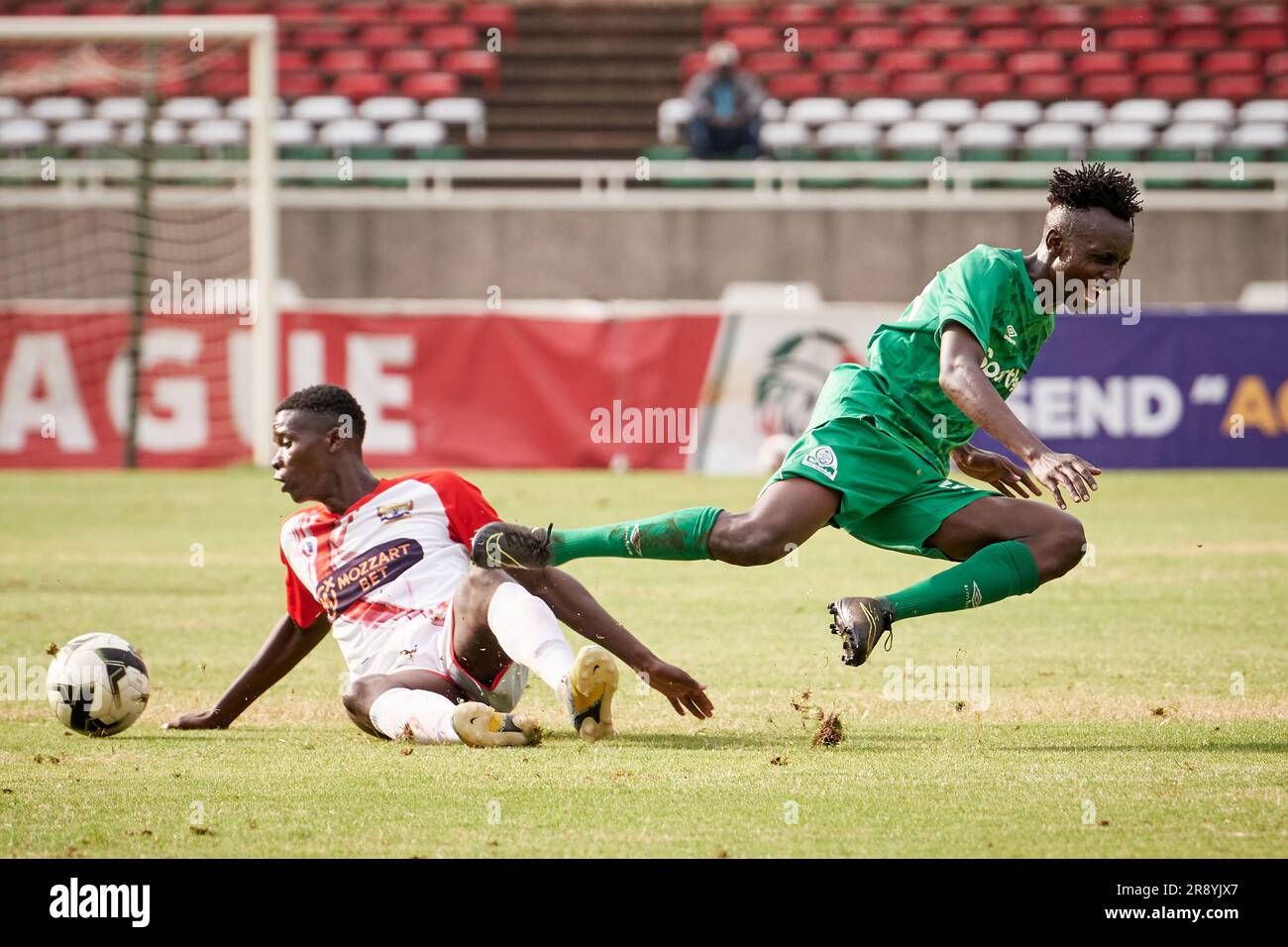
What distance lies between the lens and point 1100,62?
26906 millimetres

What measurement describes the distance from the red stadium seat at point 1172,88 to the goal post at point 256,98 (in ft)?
46.3

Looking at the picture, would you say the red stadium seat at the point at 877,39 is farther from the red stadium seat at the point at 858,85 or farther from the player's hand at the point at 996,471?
the player's hand at the point at 996,471

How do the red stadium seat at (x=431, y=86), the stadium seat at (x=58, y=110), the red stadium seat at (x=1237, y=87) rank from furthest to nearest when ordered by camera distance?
the red stadium seat at (x=431, y=86)
the red stadium seat at (x=1237, y=87)
the stadium seat at (x=58, y=110)

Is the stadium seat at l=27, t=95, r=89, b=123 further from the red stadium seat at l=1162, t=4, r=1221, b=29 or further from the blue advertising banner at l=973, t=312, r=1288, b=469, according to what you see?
the red stadium seat at l=1162, t=4, r=1221, b=29

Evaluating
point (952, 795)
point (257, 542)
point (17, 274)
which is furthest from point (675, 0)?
point (952, 795)

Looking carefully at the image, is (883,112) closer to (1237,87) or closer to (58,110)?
(1237,87)

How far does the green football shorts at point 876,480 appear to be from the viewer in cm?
604

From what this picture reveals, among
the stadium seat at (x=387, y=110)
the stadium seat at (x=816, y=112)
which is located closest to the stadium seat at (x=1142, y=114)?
the stadium seat at (x=816, y=112)

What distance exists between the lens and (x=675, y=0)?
93.2 ft

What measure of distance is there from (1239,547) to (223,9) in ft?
66.8

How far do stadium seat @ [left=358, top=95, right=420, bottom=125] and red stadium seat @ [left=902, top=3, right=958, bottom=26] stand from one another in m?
8.37

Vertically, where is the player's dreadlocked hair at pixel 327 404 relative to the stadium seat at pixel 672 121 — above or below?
below

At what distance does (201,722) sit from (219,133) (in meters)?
19.4
